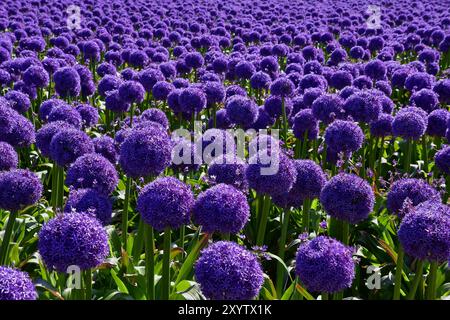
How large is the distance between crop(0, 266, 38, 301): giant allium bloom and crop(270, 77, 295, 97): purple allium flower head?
5.98 meters

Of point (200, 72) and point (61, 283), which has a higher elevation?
point (200, 72)

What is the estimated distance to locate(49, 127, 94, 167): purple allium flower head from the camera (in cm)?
539

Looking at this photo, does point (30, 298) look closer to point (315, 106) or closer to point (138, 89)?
point (315, 106)

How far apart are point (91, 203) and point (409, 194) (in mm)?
2581

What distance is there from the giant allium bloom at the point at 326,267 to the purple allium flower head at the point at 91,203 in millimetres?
1516

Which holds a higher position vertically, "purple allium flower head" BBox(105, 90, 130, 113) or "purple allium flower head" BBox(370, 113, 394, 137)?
"purple allium flower head" BBox(105, 90, 130, 113)

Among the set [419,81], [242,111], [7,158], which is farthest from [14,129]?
[419,81]

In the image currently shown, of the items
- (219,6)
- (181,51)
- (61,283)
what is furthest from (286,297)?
(219,6)

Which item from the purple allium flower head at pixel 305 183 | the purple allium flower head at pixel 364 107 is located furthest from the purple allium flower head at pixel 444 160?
the purple allium flower head at pixel 305 183

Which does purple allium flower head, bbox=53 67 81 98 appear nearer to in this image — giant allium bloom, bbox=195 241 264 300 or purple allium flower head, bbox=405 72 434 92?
purple allium flower head, bbox=405 72 434 92

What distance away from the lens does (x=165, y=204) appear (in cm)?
404

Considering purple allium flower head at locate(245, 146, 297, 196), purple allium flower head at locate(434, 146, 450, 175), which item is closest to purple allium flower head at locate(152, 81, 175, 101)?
purple allium flower head at locate(434, 146, 450, 175)

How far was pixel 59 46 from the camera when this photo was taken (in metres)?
14.2

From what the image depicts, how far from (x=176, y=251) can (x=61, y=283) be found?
978 millimetres
